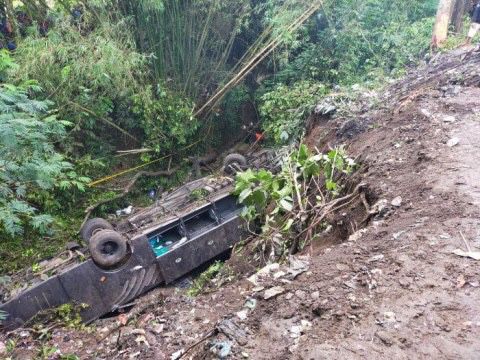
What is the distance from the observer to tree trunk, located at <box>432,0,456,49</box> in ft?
24.9

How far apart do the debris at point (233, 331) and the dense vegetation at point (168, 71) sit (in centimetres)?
439

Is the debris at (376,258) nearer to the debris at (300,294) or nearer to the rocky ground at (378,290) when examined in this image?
the rocky ground at (378,290)

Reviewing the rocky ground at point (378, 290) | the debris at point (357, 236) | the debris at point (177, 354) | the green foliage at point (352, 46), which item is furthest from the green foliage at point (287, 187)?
the green foliage at point (352, 46)

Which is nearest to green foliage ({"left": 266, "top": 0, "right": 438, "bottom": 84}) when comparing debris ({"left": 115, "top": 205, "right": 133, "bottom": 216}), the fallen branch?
the fallen branch

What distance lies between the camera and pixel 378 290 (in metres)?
2.30

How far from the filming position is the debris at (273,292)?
2.56 m

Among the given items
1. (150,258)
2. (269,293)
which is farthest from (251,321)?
(150,258)

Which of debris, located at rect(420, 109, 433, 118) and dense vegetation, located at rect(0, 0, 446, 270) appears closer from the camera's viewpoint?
debris, located at rect(420, 109, 433, 118)

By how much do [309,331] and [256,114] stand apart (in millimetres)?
7476

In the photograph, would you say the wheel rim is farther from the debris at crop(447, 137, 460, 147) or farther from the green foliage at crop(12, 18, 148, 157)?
the debris at crop(447, 137, 460, 147)

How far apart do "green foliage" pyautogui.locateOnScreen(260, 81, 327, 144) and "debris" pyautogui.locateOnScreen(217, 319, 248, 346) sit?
4.72 meters

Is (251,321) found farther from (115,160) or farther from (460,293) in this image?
(115,160)

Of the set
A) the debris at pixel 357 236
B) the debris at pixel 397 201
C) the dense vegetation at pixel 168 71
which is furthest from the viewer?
the dense vegetation at pixel 168 71

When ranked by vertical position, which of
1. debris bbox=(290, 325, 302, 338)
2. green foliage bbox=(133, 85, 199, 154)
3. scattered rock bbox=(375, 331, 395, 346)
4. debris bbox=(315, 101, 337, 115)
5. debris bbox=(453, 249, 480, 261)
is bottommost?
scattered rock bbox=(375, 331, 395, 346)
